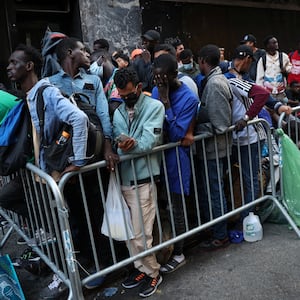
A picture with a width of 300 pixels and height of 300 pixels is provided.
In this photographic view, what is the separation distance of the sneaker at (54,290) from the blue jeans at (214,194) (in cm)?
148

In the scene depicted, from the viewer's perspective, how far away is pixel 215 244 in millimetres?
4043

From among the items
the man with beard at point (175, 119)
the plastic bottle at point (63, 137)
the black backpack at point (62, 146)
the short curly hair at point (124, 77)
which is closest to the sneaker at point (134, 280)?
the man with beard at point (175, 119)

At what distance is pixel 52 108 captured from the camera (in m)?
2.95

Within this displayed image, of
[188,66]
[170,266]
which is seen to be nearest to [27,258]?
[170,266]

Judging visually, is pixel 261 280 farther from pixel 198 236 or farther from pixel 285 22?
pixel 285 22

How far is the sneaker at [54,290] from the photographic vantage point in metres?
3.44

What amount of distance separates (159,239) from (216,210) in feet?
2.33

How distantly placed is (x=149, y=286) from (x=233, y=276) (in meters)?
0.74

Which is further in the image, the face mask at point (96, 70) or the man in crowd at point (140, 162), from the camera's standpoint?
the face mask at point (96, 70)

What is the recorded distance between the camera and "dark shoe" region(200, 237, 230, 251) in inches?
159

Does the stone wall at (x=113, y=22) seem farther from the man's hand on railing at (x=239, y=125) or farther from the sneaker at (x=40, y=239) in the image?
the sneaker at (x=40, y=239)

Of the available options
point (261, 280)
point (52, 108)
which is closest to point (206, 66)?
point (52, 108)

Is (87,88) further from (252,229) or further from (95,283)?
(252,229)

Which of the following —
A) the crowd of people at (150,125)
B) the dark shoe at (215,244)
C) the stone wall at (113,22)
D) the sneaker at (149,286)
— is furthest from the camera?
the stone wall at (113,22)
